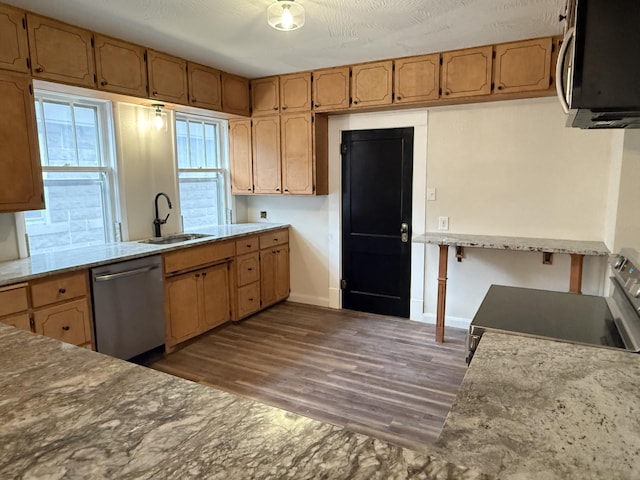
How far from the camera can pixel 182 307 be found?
363cm

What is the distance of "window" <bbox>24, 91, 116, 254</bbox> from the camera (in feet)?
10.7

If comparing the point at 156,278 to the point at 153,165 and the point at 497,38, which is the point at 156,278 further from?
the point at 497,38

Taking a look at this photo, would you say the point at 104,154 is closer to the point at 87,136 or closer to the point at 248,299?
the point at 87,136

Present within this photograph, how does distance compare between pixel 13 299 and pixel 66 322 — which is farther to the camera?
pixel 66 322

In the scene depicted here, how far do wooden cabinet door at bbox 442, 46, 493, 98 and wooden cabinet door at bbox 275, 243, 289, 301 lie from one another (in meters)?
2.41

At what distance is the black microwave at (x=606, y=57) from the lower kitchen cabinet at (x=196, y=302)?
3133 mm

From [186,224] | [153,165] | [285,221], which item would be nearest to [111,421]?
[153,165]

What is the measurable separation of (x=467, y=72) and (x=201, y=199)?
2.99 m

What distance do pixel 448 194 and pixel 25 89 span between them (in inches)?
136

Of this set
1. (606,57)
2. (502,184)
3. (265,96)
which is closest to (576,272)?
(502,184)

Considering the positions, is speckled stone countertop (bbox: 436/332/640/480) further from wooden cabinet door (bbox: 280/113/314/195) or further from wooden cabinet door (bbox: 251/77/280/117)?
wooden cabinet door (bbox: 251/77/280/117)

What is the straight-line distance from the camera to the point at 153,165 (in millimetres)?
4008

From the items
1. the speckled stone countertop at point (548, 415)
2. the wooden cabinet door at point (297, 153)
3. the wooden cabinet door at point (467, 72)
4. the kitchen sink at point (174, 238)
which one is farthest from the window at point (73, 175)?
the speckled stone countertop at point (548, 415)

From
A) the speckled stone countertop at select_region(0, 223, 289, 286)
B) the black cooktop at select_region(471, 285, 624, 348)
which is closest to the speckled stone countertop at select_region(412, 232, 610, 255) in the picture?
the black cooktop at select_region(471, 285, 624, 348)
